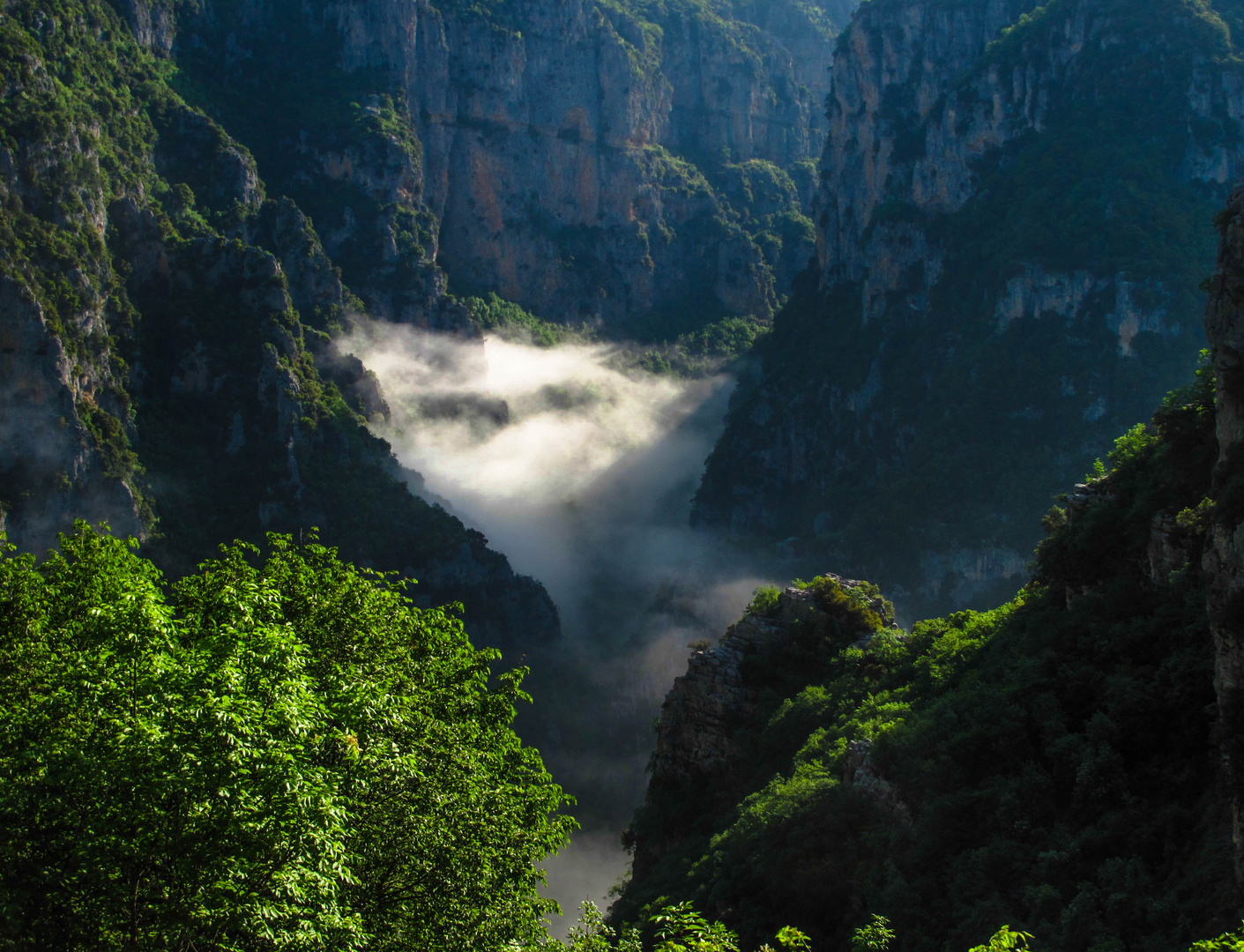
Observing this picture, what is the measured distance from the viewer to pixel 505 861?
23.1m

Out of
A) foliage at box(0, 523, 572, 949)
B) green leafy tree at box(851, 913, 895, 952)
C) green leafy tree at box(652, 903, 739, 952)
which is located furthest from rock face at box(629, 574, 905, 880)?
green leafy tree at box(652, 903, 739, 952)

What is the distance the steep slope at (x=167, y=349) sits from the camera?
87.6 metres

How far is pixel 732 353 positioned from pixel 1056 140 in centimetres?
7562

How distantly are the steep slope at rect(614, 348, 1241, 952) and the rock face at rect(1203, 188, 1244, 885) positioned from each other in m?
0.17

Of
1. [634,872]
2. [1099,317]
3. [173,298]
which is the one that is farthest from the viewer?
[1099,317]

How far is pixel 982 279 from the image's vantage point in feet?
436

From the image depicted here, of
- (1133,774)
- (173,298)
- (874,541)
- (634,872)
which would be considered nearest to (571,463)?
(874,541)

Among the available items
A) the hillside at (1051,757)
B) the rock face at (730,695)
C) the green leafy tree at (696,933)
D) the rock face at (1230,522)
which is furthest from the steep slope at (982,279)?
the green leafy tree at (696,933)

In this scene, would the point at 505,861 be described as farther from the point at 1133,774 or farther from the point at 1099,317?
the point at 1099,317

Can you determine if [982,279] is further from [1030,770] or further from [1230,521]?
[1230,521]

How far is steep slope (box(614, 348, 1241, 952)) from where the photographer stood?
2327cm

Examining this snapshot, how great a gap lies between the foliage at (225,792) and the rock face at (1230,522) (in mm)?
13857

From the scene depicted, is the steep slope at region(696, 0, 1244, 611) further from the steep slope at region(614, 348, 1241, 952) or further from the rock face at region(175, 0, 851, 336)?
the steep slope at region(614, 348, 1241, 952)

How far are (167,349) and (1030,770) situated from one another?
3795 inches
